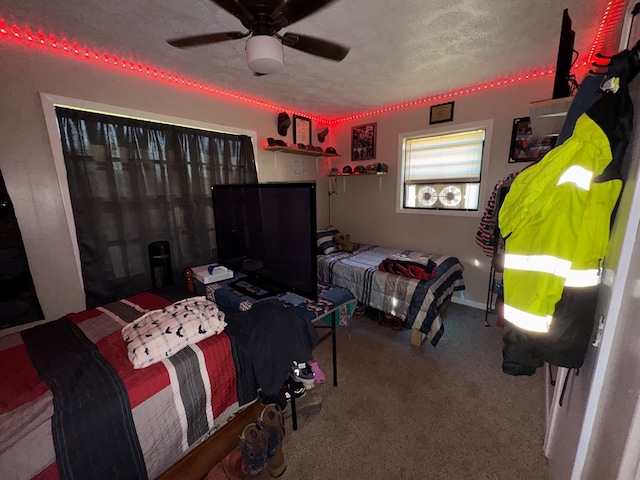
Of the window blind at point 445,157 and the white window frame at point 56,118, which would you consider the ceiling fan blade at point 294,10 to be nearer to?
the white window frame at point 56,118

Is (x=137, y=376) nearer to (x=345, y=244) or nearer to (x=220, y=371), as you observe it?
(x=220, y=371)

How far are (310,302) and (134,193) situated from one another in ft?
6.41

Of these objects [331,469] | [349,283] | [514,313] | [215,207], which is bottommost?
[331,469]

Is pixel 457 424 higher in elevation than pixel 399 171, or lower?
lower

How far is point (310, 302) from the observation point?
1751 millimetres

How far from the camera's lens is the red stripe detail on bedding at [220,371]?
125 centimetres

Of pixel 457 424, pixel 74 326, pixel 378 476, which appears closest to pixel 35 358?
pixel 74 326

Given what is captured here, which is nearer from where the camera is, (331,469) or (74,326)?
(331,469)

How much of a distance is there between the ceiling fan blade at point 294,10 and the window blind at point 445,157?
2623 millimetres

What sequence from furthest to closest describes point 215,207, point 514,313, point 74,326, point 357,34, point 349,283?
point 349,283, point 215,207, point 357,34, point 74,326, point 514,313

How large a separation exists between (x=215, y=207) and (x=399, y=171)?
8.22ft

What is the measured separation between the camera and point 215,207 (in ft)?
8.22

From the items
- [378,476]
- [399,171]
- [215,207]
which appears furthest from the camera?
[399,171]

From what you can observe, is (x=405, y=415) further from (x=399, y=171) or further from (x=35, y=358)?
(x=399, y=171)
